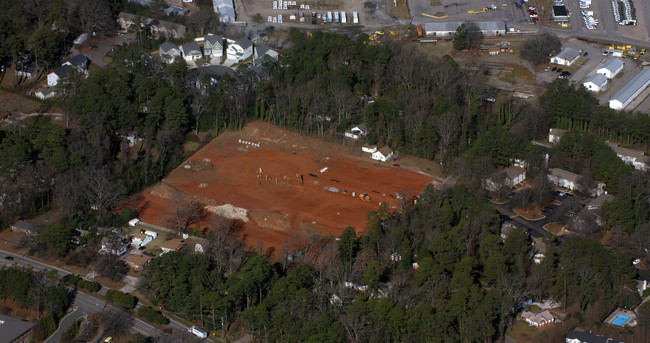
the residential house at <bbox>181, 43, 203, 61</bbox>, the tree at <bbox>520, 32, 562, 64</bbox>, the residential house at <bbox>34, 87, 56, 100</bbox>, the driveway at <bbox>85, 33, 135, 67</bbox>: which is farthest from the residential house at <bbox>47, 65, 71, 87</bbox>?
the tree at <bbox>520, 32, 562, 64</bbox>

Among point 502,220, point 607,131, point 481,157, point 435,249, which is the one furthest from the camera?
point 607,131

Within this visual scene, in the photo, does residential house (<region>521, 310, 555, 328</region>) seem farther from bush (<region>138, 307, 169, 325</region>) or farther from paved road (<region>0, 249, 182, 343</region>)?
bush (<region>138, 307, 169, 325</region>)

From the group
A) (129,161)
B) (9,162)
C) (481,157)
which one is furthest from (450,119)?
(9,162)

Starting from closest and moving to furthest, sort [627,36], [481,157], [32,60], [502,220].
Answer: [502,220] → [481,157] → [32,60] → [627,36]

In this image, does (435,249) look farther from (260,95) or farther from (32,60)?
(32,60)

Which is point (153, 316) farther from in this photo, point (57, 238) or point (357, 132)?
point (357, 132)
